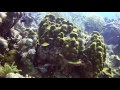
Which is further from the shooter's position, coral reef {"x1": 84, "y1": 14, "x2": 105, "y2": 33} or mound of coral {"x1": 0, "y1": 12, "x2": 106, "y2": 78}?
coral reef {"x1": 84, "y1": 14, "x2": 105, "y2": 33}

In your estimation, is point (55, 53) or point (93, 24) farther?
point (93, 24)

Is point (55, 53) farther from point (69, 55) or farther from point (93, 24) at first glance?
point (93, 24)

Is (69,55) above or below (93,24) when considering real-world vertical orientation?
below

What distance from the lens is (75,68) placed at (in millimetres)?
6230

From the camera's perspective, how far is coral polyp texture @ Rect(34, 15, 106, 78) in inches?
243

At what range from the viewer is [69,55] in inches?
244

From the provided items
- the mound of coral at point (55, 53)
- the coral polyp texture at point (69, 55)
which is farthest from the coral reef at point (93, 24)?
the coral polyp texture at point (69, 55)

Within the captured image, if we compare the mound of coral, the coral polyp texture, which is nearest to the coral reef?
the mound of coral

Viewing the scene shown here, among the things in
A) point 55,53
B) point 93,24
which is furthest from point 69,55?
point 93,24

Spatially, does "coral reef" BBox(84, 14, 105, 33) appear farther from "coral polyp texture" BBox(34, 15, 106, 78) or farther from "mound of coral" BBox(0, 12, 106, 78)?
"coral polyp texture" BBox(34, 15, 106, 78)

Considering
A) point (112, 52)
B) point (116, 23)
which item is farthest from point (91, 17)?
point (112, 52)

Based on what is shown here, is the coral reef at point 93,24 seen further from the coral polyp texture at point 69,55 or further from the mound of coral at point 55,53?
the coral polyp texture at point 69,55
